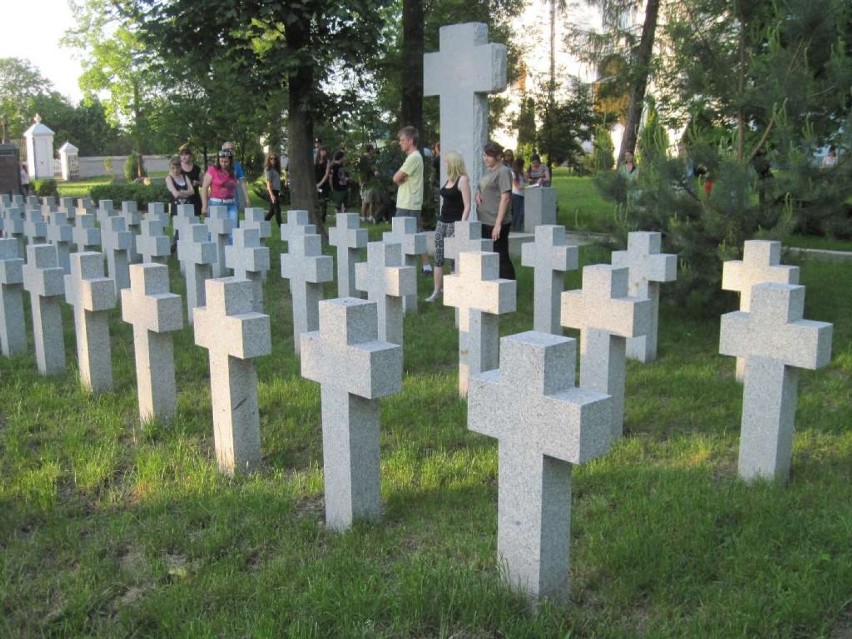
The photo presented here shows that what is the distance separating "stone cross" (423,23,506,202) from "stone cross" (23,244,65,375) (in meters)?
5.75

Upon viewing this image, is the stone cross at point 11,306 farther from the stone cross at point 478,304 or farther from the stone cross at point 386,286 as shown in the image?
the stone cross at point 478,304

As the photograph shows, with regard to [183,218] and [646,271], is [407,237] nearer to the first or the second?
[646,271]

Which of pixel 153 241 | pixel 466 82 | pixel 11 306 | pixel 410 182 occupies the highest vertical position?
pixel 466 82

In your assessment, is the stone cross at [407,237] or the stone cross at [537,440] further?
the stone cross at [407,237]

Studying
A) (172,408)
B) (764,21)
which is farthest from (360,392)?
(764,21)

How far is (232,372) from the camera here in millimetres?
4355

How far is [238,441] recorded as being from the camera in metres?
4.38

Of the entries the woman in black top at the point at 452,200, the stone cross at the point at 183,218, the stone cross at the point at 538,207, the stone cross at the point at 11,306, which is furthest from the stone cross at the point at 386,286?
the stone cross at the point at 538,207

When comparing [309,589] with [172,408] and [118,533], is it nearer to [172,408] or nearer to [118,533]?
[118,533]

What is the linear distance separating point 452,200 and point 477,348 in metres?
3.57

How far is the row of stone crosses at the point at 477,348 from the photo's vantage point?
9.61ft

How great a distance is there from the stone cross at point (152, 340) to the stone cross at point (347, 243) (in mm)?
3311

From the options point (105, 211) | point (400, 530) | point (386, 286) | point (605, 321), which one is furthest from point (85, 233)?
point (400, 530)

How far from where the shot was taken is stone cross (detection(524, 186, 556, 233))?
16281 mm
